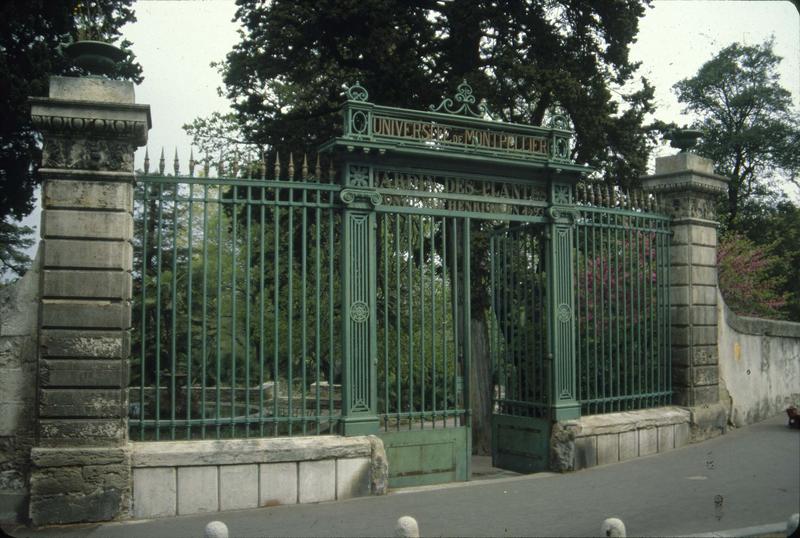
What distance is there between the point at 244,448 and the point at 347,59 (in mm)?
9048

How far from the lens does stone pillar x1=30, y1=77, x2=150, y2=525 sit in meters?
6.78

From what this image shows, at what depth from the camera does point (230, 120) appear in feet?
71.7

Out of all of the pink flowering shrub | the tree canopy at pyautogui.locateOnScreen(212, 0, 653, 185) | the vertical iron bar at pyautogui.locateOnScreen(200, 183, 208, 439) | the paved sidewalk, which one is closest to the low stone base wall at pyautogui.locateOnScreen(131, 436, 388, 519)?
A: the paved sidewalk

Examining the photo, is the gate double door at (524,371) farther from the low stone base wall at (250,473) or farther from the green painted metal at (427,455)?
the low stone base wall at (250,473)

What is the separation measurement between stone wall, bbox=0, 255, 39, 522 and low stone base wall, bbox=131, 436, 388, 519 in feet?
3.40

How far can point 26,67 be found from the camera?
48.6 feet

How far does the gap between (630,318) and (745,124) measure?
24800 mm

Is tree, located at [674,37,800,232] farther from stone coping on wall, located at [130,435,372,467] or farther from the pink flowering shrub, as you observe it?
stone coping on wall, located at [130,435,372,467]

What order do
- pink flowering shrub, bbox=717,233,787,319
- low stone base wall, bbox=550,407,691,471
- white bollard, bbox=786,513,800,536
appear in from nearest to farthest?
1. white bollard, bbox=786,513,800,536
2. low stone base wall, bbox=550,407,691,471
3. pink flowering shrub, bbox=717,233,787,319

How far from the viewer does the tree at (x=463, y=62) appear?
44.4 ft

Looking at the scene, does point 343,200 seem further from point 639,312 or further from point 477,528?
point 639,312

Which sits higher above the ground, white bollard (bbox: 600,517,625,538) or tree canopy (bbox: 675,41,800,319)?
tree canopy (bbox: 675,41,800,319)

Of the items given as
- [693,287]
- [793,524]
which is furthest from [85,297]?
[693,287]

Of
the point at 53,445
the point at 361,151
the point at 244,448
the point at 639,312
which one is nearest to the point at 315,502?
the point at 244,448
